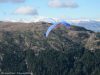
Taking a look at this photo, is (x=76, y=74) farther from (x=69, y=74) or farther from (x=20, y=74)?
(x=20, y=74)

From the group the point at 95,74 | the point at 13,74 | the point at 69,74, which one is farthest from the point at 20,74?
the point at 95,74

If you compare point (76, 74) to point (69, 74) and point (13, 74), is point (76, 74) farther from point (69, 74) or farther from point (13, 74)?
point (13, 74)

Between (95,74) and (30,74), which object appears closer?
(95,74)

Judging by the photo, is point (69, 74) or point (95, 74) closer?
point (95, 74)

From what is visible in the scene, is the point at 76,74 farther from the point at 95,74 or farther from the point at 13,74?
the point at 13,74

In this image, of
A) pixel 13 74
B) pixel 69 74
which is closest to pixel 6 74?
pixel 13 74

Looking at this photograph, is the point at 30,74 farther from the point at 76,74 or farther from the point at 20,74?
the point at 76,74

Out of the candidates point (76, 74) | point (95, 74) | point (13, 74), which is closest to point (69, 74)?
point (76, 74)
